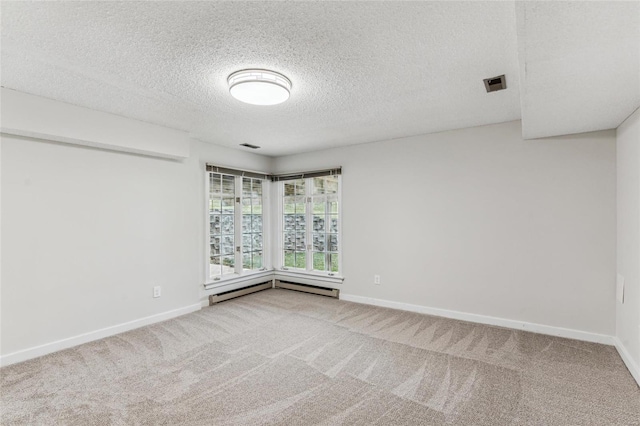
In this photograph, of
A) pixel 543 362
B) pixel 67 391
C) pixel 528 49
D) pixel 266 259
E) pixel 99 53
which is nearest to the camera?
pixel 528 49

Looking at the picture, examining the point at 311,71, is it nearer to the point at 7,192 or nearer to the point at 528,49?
the point at 528,49

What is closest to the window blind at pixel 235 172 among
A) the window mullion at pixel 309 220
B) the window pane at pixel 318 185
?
the window mullion at pixel 309 220

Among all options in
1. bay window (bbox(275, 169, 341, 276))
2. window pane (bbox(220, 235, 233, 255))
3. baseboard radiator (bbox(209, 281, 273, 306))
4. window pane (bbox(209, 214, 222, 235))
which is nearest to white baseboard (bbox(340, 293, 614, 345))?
bay window (bbox(275, 169, 341, 276))

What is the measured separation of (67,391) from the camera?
2291 millimetres

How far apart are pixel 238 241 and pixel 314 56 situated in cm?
355

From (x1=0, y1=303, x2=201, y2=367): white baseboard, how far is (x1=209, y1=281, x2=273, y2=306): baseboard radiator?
357 millimetres

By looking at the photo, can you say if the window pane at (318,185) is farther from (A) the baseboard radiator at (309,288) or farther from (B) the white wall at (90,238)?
(B) the white wall at (90,238)

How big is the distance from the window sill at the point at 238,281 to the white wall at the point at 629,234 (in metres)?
4.62

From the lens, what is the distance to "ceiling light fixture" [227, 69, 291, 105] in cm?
228

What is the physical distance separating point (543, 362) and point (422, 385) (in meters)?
1.24

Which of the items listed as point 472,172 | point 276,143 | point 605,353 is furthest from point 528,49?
point 276,143

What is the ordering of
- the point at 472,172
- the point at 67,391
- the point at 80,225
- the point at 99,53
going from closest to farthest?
the point at 99,53
the point at 67,391
the point at 80,225
the point at 472,172

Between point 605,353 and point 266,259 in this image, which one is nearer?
point 605,353

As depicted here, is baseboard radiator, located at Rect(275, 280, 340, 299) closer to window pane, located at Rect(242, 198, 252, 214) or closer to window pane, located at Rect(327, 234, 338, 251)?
window pane, located at Rect(327, 234, 338, 251)
